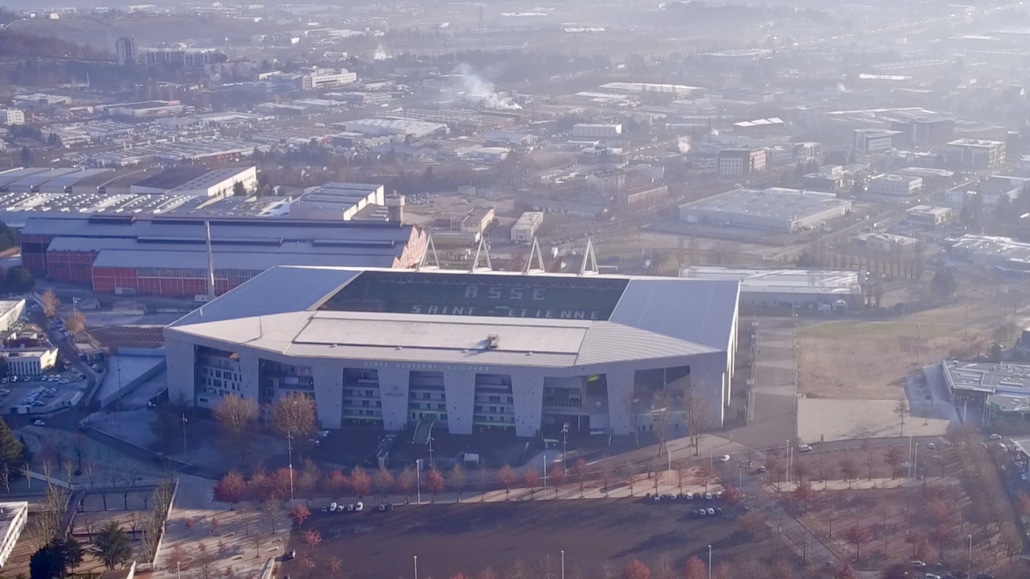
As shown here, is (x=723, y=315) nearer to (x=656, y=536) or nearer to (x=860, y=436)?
(x=860, y=436)

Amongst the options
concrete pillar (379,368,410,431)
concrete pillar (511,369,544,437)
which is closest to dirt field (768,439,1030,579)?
concrete pillar (511,369,544,437)

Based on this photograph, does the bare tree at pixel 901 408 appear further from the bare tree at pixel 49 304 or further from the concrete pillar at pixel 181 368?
the bare tree at pixel 49 304

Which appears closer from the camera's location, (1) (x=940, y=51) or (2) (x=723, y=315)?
(2) (x=723, y=315)

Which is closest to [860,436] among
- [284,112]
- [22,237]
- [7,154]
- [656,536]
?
[656,536]

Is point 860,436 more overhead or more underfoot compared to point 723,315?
more underfoot

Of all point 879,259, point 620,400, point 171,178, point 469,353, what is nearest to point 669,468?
→ point 620,400

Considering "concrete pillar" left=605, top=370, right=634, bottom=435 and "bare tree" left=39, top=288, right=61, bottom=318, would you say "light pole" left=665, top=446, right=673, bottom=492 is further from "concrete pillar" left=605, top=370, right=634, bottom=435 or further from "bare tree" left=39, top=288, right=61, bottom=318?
"bare tree" left=39, top=288, right=61, bottom=318

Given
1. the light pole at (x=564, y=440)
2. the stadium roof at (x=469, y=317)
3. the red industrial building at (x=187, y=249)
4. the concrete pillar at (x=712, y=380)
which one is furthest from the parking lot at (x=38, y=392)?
the concrete pillar at (x=712, y=380)
